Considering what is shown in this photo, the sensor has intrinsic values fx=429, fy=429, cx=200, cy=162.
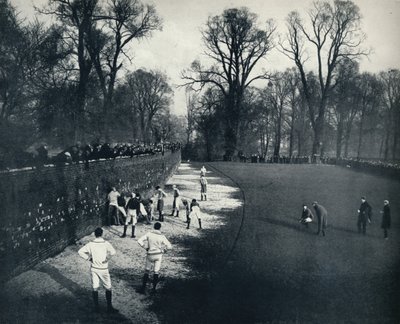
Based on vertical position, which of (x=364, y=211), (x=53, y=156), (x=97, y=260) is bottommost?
(x=97, y=260)

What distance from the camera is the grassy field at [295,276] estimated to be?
9.35m

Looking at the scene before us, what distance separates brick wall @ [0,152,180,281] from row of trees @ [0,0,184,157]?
3624mm

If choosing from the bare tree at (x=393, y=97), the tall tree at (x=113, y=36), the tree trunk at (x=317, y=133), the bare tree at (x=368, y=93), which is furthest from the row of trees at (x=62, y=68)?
the bare tree at (x=368, y=93)

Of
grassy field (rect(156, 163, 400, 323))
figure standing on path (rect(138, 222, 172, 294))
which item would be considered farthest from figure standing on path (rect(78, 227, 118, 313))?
grassy field (rect(156, 163, 400, 323))

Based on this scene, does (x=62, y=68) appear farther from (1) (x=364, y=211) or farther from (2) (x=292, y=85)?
(2) (x=292, y=85)

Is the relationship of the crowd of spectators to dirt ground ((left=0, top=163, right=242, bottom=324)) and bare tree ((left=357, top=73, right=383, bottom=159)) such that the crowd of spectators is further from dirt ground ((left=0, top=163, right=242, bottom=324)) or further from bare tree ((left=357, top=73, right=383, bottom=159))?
bare tree ((left=357, top=73, right=383, bottom=159))

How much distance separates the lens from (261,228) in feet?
60.1

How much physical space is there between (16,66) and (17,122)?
270cm

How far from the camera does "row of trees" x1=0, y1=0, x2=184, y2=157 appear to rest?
20.4 meters

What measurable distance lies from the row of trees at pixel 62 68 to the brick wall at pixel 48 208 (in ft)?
11.9

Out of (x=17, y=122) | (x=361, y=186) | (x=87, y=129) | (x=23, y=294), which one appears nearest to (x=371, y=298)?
(x=23, y=294)

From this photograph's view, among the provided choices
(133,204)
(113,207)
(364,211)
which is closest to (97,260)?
(133,204)

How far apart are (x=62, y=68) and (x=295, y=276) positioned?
22.5 m

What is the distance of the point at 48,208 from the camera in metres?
13.1
